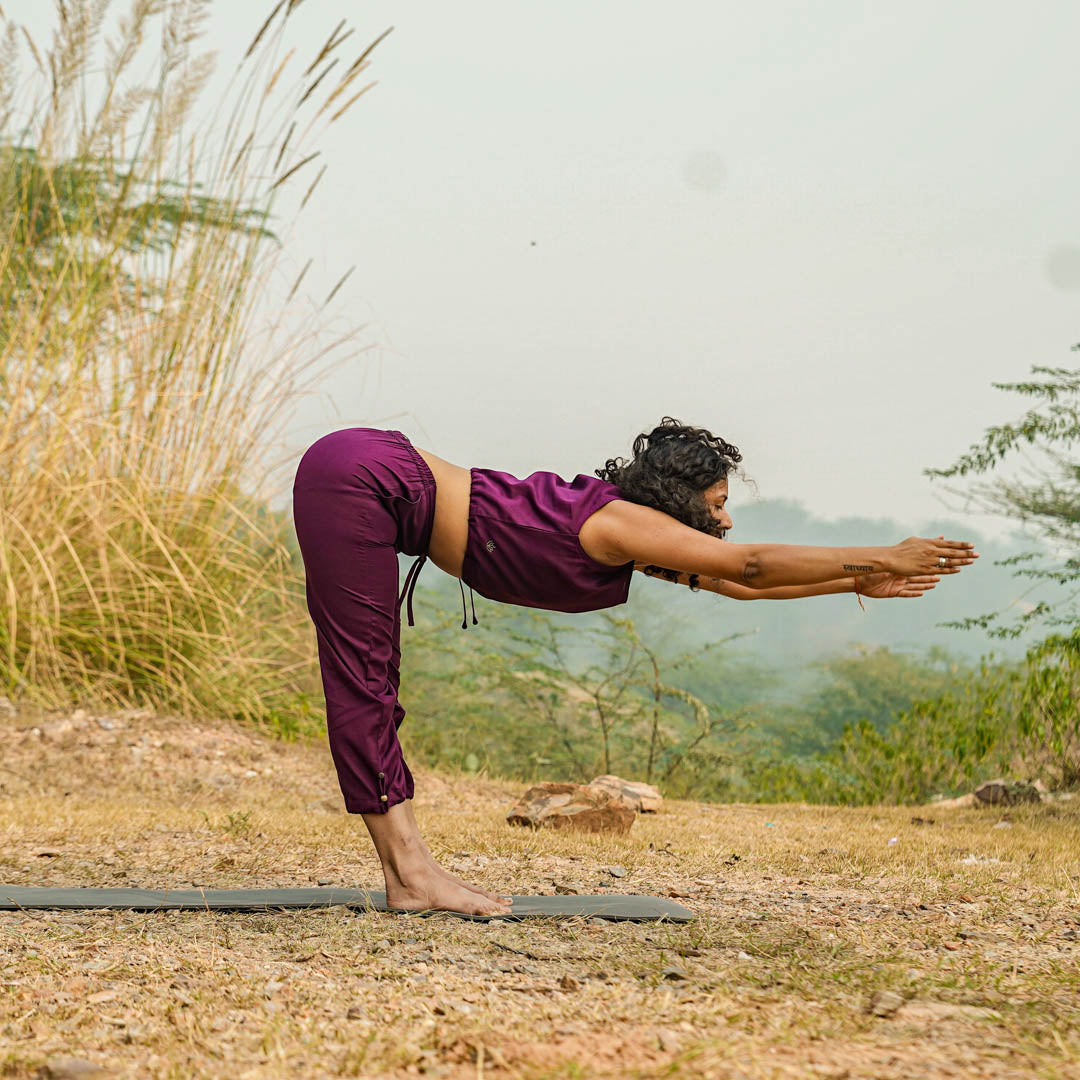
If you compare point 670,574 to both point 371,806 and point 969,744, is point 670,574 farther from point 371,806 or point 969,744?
point 969,744

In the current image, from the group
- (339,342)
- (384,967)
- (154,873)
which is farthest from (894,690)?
(384,967)

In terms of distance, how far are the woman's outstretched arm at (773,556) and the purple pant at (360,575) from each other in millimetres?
456

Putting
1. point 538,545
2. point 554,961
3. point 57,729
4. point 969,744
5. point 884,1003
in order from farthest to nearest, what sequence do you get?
point 969,744 < point 57,729 < point 538,545 < point 554,961 < point 884,1003

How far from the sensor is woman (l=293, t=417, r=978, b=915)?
2.16m

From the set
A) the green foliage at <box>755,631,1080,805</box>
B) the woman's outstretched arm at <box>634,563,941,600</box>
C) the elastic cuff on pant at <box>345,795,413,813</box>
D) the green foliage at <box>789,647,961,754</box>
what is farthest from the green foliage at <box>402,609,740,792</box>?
the elastic cuff on pant at <box>345,795,413,813</box>

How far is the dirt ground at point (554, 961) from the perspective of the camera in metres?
1.35

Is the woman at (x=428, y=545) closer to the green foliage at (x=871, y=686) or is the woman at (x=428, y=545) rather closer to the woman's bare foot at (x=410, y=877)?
the woman's bare foot at (x=410, y=877)

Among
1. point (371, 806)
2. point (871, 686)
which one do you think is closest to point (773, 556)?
point (371, 806)

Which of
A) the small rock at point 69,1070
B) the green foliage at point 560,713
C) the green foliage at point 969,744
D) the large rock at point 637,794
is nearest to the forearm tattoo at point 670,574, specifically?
the small rock at point 69,1070

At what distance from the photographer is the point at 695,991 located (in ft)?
5.34

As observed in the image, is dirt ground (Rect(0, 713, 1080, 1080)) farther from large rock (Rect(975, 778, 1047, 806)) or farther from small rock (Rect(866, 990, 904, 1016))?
large rock (Rect(975, 778, 1047, 806))

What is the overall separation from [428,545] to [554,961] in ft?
2.78

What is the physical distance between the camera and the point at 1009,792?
4.70 meters

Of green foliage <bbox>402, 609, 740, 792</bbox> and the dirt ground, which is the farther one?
green foliage <bbox>402, 609, 740, 792</bbox>
